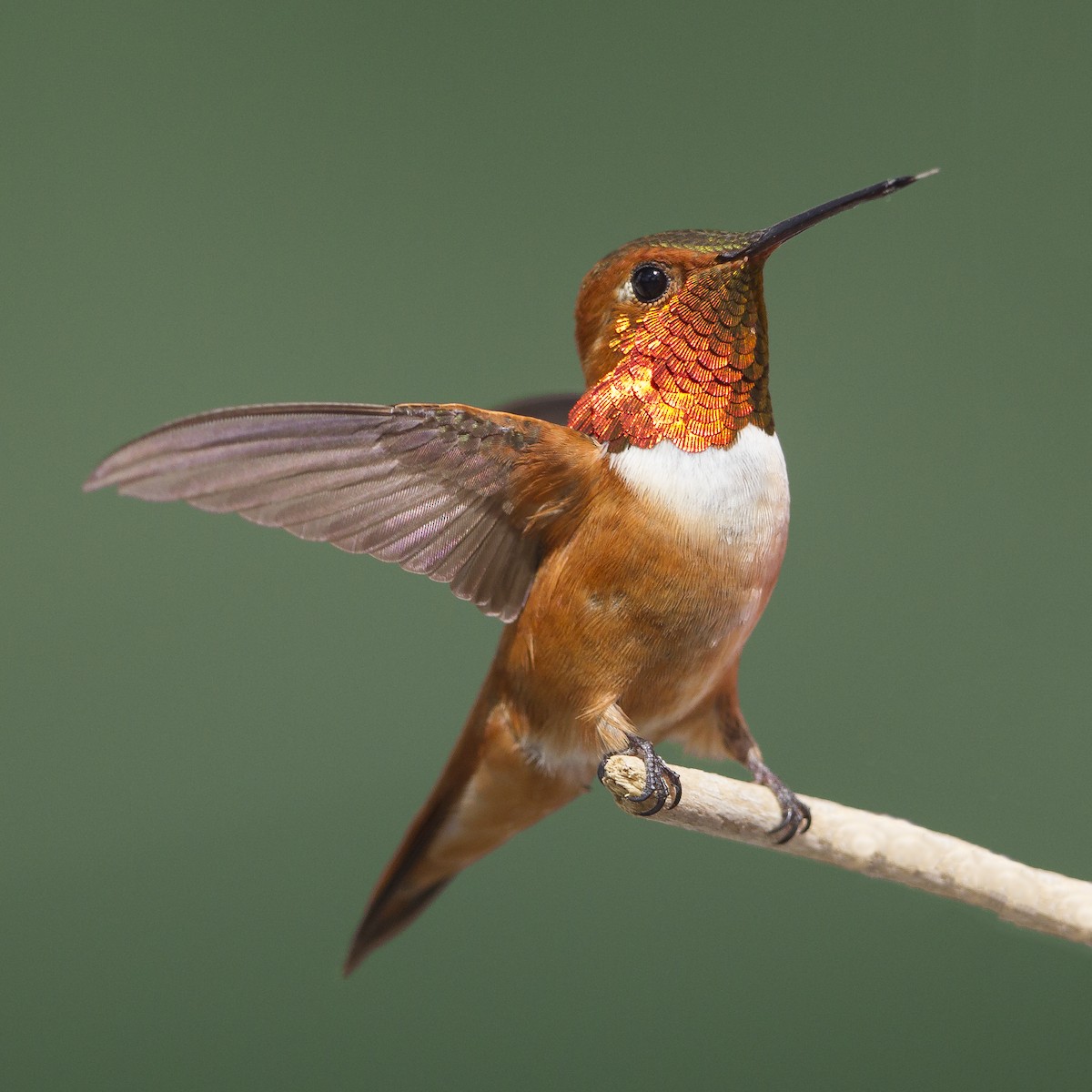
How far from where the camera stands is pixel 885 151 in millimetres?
2055

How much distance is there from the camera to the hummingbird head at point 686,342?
120 cm

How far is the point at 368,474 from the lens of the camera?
4.08 ft

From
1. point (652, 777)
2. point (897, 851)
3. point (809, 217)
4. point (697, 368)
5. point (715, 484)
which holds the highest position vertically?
point (809, 217)

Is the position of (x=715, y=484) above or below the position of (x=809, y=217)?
below

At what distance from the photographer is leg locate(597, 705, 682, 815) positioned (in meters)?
1.23

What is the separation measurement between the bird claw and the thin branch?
11 mm

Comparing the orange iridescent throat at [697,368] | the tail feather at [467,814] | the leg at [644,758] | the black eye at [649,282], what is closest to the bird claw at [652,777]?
the leg at [644,758]

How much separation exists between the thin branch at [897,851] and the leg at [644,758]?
1cm

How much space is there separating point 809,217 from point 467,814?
0.79m

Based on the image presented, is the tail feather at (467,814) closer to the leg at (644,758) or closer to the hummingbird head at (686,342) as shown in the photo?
the leg at (644,758)

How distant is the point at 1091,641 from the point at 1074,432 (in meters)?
0.34

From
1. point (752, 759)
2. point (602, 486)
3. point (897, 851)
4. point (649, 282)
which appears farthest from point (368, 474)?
point (897, 851)

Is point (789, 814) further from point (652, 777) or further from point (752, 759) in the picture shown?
point (652, 777)

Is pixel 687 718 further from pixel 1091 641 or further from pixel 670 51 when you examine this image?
pixel 670 51
